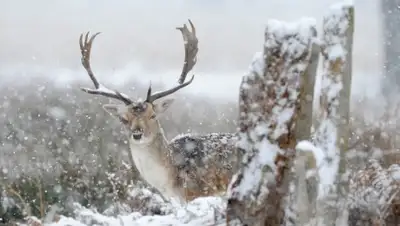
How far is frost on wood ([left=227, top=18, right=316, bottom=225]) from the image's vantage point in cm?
286

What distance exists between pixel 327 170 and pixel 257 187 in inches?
11.3

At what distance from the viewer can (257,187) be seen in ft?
9.62

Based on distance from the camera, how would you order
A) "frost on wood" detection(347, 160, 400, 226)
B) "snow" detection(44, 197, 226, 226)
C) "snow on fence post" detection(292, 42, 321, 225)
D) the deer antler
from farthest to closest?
the deer antler < "snow" detection(44, 197, 226, 226) < "frost on wood" detection(347, 160, 400, 226) < "snow on fence post" detection(292, 42, 321, 225)

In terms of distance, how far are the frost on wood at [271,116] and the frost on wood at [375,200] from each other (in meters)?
0.69

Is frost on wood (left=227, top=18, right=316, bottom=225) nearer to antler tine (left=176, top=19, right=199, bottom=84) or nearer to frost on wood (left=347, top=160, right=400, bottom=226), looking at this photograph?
frost on wood (left=347, top=160, right=400, bottom=226)

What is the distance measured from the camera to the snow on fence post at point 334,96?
2887 mm

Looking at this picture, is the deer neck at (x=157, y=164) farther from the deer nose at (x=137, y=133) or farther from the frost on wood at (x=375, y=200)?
the frost on wood at (x=375, y=200)

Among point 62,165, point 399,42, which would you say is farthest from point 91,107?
point 399,42

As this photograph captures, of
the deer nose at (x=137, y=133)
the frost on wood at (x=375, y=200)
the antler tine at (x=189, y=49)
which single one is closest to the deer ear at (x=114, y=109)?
the deer nose at (x=137, y=133)

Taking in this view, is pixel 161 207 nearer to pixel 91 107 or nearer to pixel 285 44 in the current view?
pixel 285 44

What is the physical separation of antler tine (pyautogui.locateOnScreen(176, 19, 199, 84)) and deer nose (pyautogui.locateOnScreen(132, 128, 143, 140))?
744 mm

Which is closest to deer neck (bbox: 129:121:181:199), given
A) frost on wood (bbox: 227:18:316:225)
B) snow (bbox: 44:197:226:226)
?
snow (bbox: 44:197:226:226)

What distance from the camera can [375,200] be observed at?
3.48 m

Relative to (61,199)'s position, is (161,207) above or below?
above
